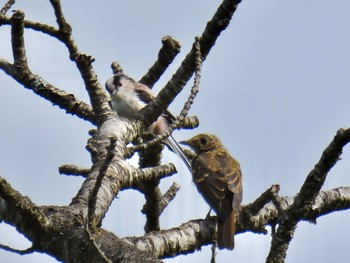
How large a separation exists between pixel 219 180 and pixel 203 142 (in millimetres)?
1555

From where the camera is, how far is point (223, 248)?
6.93 meters

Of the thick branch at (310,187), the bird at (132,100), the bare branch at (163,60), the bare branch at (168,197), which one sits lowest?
the thick branch at (310,187)

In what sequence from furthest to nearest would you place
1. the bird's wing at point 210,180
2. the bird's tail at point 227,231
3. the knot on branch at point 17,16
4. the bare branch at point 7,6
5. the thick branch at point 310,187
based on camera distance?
the bird's wing at point 210,180 → the bird's tail at point 227,231 → the bare branch at point 7,6 → the knot on branch at point 17,16 → the thick branch at point 310,187

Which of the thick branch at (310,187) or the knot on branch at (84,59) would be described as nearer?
the thick branch at (310,187)

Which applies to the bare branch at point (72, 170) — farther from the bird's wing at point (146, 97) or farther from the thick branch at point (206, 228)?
the bird's wing at point (146, 97)

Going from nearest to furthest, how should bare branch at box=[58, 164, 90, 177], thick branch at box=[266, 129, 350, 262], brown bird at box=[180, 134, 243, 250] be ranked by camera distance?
thick branch at box=[266, 129, 350, 262]
bare branch at box=[58, 164, 90, 177]
brown bird at box=[180, 134, 243, 250]

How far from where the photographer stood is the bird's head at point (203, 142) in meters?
9.40

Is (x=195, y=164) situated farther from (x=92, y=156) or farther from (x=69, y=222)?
(x=69, y=222)

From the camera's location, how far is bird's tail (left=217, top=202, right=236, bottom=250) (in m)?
6.66

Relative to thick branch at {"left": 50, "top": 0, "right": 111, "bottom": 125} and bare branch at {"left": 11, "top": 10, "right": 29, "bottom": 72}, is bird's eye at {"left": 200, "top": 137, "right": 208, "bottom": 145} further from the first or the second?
bare branch at {"left": 11, "top": 10, "right": 29, "bottom": 72}

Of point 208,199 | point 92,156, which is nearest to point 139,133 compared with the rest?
point 92,156

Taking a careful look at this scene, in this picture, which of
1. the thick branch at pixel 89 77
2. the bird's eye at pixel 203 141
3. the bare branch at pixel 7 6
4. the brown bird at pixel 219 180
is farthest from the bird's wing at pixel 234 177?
the bare branch at pixel 7 6

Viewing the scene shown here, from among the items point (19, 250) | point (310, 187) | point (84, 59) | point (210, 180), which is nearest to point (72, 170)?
point (84, 59)

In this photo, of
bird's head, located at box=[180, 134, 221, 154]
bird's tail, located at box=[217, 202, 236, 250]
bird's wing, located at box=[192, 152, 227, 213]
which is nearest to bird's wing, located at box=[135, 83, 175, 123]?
bird's head, located at box=[180, 134, 221, 154]
